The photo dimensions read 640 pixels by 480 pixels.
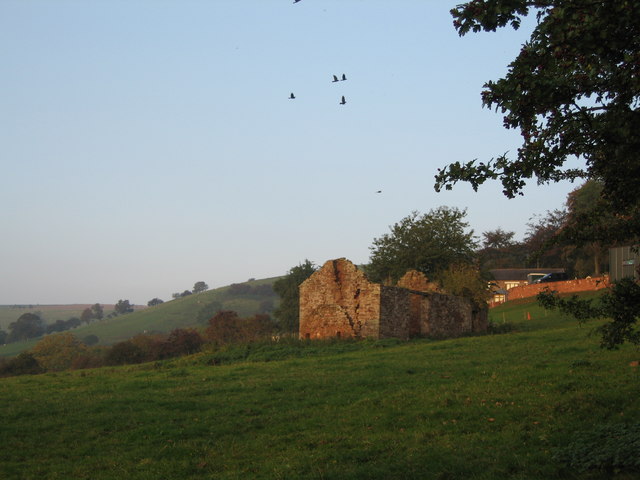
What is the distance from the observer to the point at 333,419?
12.1 m

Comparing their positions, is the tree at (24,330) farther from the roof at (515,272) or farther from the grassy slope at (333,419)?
the grassy slope at (333,419)

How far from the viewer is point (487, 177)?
7562 mm

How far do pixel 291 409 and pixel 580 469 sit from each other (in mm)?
6603

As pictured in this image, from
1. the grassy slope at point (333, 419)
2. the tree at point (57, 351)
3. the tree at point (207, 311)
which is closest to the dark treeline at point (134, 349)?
the tree at point (57, 351)

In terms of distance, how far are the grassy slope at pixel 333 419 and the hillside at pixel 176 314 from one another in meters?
95.2

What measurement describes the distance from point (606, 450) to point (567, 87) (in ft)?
15.1

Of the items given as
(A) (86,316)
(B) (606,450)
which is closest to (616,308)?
(B) (606,450)

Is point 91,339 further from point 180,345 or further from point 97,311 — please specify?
point 180,345

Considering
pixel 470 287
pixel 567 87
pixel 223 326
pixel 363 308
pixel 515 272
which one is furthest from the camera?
pixel 515 272

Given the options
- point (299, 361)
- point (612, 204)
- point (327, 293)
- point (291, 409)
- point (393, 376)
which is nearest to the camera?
point (612, 204)

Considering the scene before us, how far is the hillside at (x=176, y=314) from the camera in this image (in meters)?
114

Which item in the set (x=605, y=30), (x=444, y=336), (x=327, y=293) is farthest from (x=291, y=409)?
(x=444, y=336)

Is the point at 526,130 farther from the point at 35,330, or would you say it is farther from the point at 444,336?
the point at 35,330

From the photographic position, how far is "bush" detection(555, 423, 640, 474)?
766 cm
